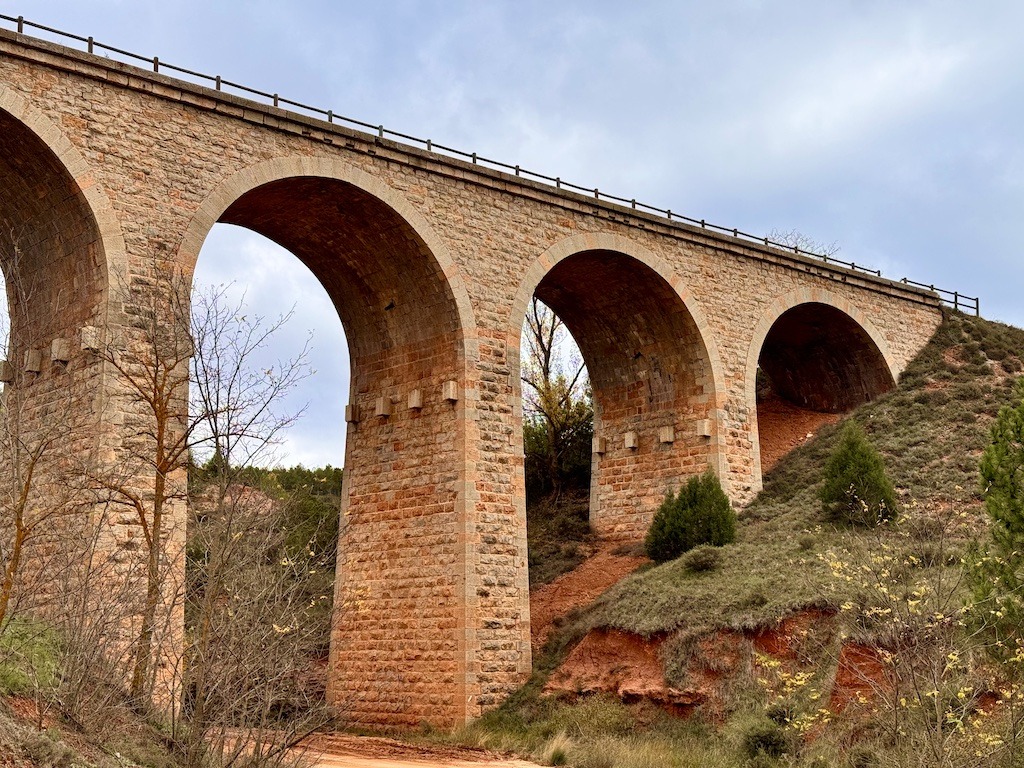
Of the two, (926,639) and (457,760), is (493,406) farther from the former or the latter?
(926,639)

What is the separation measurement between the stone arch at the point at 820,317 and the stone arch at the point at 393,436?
791cm

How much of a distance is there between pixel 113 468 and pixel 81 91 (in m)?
5.57

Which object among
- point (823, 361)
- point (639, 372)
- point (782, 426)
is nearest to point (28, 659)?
point (639, 372)

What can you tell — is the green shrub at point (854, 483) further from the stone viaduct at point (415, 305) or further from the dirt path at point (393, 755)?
the dirt path at point (393, 755)

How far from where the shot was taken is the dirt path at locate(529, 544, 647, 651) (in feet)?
73.2

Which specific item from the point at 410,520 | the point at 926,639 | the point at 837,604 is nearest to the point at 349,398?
the point at 410,520

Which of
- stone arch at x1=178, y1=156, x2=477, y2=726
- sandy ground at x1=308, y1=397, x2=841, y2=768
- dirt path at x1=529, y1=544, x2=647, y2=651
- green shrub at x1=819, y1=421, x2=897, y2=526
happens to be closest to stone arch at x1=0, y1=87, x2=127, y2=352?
stone arch at x1=178, y1=156, x2=477, y2=726

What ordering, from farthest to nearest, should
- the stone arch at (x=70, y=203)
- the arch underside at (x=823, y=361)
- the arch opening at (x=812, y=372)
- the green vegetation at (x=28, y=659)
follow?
the arch underside at (x=823, y=361) < the arch opening at (x=812, y=372) < the stone arch at (x=70, y=203) < the green vegetation at (x=28, y=659)

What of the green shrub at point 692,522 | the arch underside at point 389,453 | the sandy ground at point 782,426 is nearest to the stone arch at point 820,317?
the sandy ground at point 782,426

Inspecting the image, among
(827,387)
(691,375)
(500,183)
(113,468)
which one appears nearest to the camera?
(113,468)

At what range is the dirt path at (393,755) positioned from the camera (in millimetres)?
16156

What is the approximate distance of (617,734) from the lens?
59.1ft

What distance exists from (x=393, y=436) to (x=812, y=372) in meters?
14.2

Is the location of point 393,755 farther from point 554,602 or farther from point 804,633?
point 554,602
